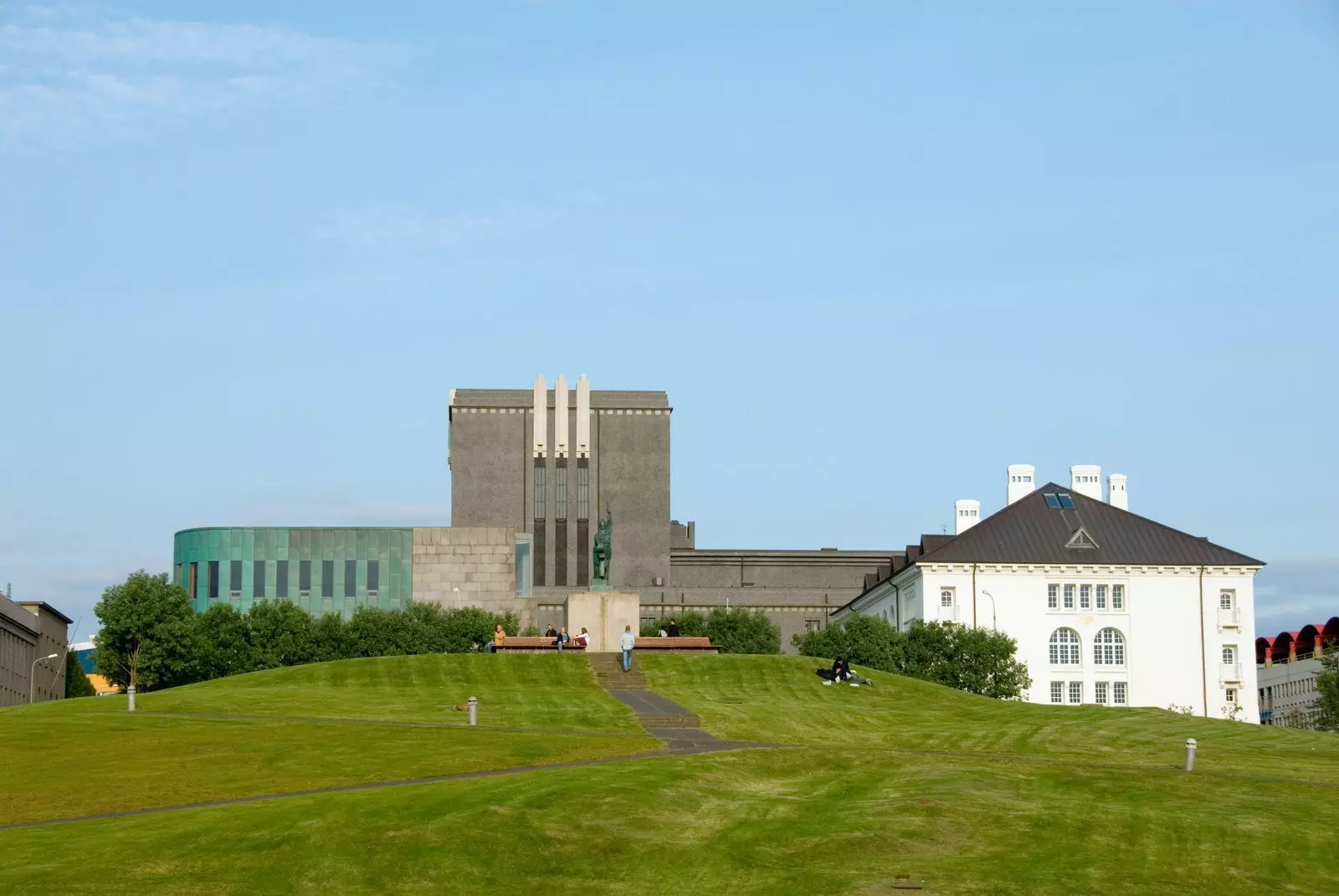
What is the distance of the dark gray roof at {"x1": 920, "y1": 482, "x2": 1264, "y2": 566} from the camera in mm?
144250

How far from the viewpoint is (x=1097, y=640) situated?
144 metres

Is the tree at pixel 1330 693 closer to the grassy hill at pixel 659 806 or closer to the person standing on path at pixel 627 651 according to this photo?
the grassy hill at pixel 659 806

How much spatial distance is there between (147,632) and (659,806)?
89050 millimetres

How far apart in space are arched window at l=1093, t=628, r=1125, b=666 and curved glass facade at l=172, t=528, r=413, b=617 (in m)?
68.3

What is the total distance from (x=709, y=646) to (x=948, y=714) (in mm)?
23380

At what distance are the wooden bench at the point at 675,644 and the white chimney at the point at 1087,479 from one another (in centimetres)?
7370

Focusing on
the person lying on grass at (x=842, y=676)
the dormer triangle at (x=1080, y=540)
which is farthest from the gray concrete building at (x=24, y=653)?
the person lying on grass at (x=842, y=676)

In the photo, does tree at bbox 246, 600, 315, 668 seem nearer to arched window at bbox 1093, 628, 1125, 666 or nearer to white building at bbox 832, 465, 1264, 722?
white building at bbox 832, 465, 1264, 722

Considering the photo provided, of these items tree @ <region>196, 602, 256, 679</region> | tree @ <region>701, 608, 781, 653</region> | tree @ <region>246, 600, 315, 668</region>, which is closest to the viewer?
tree @ <region>196, 602, 256, 679</region>

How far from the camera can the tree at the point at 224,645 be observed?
12962cm

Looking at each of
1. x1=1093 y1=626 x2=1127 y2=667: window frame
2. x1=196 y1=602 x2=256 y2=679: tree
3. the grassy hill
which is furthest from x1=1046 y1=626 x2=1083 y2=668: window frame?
the grassy hill

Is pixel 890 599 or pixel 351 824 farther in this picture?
pixel 890 599

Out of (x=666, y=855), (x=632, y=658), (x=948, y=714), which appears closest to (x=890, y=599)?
(x=632, y=658)

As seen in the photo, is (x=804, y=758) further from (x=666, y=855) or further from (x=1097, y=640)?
(x=1097, y=640)
